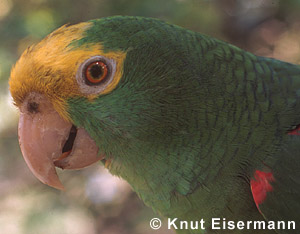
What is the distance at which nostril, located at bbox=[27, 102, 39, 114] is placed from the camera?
90 cm

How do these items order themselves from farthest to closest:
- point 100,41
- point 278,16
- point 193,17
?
point 278,16 → point 193,17 → point 100,41

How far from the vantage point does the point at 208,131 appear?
919 mm

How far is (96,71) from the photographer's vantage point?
0.85 m

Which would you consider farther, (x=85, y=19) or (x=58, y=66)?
(x=85, y=19)

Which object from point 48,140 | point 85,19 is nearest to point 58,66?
point 48,140

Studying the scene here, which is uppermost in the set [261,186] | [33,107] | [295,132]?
[33,107]

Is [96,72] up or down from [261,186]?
up

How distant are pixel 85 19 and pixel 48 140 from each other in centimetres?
97

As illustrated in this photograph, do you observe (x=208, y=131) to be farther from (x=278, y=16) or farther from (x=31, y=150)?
(x=278, y=16)

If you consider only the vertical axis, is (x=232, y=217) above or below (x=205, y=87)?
below

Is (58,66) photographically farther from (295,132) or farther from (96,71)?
(295,132)

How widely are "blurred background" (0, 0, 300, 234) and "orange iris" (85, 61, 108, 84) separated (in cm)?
87

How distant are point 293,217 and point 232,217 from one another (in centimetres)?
15

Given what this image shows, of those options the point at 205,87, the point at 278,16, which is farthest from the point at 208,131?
the point at 278,16
